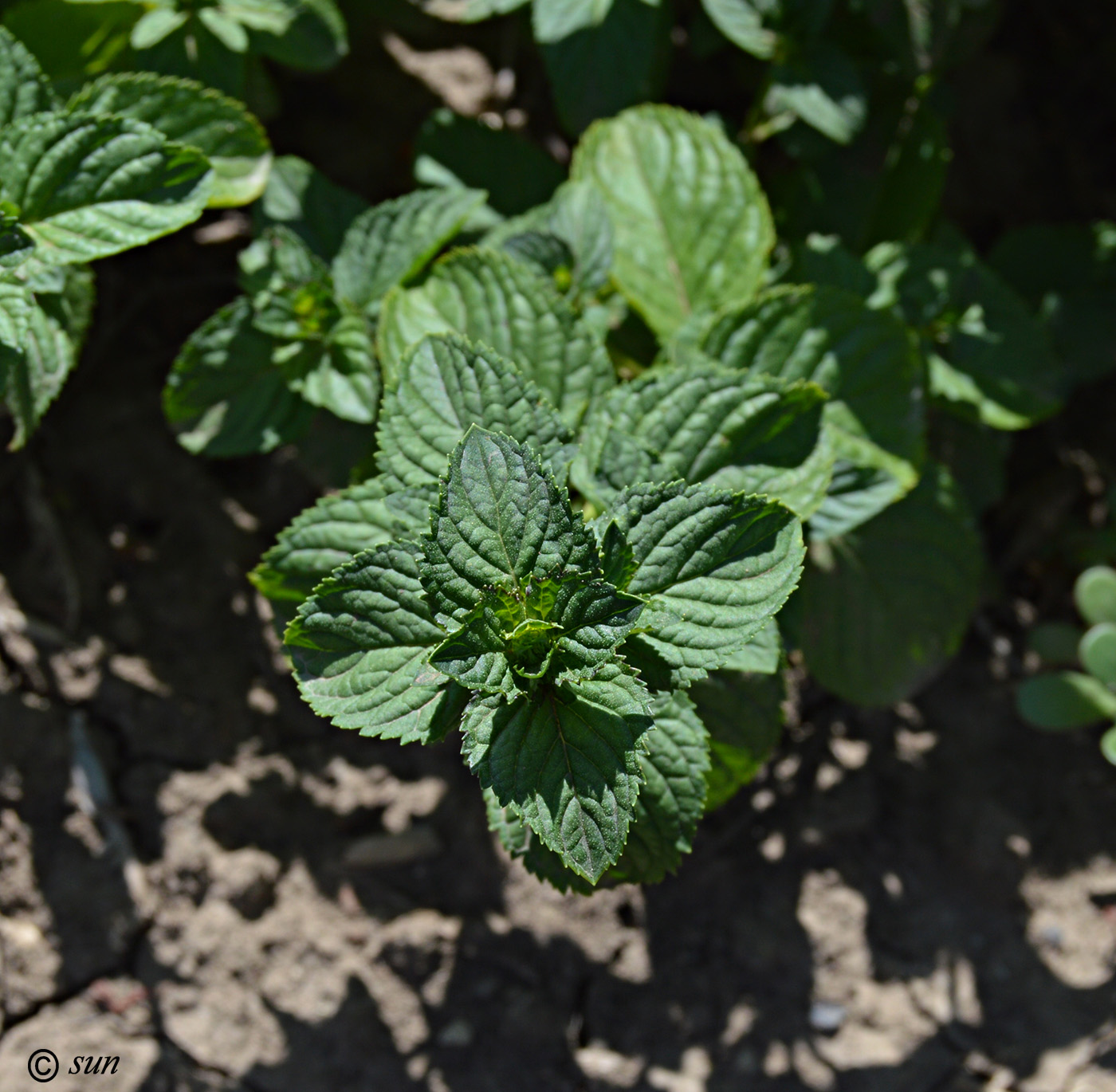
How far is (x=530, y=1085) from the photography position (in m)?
2.38

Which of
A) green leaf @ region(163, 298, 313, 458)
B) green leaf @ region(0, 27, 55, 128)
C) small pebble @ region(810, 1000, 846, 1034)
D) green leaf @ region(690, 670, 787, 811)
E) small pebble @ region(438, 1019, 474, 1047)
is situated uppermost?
green leaf @ region(0, 27, 55, 128)

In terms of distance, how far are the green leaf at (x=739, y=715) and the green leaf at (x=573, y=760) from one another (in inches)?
18.1

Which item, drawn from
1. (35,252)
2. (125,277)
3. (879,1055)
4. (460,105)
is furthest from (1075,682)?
(125,277)

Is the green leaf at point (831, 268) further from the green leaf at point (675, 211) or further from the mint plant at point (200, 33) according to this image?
the mint plant at point (200, 33)

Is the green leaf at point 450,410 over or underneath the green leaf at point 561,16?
underneath

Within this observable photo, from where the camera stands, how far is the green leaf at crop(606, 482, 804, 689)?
1.48 metres

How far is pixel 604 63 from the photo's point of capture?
2.34 meters

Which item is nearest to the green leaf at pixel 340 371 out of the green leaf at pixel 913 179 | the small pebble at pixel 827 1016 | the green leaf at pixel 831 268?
the green leaf at pixel 831 268

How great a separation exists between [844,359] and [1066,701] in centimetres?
131

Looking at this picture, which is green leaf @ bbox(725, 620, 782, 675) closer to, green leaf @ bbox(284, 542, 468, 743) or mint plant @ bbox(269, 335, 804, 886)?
mint plant @ bbox(269, 335, 804, 886)

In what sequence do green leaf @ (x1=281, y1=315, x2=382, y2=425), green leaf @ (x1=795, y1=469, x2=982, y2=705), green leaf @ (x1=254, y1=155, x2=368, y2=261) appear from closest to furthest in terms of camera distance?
green leaf @ (x1=281, y1=315, x2=382, y2=425) < green leaf @ (x1=254, y1=155, x2=368, y2=261) < green leaf @ (x1=795, y1=469, x2=982, y2=705)

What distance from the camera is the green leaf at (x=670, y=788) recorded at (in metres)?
1.64

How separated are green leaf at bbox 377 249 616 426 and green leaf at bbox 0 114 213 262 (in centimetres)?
44

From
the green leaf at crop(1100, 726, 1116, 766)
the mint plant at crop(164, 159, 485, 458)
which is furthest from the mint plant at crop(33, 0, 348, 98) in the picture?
the green leaf at crop(1100, 726, 1116, 766)
